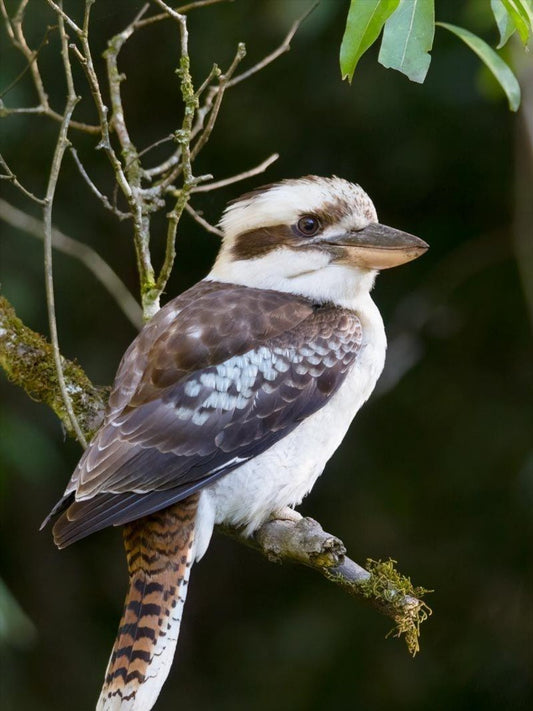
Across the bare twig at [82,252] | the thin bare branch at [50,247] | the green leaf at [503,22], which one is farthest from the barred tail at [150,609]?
the green leaf at [503,22]

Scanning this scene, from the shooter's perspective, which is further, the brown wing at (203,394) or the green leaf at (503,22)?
the brown wing at (203,394)

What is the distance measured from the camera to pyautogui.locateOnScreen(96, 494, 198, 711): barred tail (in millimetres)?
2582

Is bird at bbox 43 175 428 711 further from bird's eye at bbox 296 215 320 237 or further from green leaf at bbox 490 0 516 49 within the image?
green leaf at bbox 490 0 516 49

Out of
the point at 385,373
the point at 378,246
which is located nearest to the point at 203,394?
the point at 378,246

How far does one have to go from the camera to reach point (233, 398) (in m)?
2.81

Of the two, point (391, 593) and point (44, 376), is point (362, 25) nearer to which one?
point (391, 593)

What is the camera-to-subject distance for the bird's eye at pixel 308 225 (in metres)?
3.06

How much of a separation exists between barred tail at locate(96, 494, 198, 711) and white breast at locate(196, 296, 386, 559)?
0.30 feet

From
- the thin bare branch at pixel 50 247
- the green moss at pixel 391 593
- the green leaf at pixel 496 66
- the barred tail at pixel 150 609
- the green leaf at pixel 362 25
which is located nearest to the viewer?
the green leaf at pixel 362 25

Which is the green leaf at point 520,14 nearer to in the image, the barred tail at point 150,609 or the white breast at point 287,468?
the white breast at point 287,468

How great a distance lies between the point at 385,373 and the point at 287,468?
5.57 feet

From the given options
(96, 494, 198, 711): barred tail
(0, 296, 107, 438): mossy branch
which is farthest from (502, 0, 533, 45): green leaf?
(0, 296, 107, 438): mossy branch

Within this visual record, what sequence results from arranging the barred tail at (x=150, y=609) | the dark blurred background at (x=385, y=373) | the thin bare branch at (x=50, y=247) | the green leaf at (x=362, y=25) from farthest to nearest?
1. the dark blurred background at (x=385, y=373)
2. the thin bare branch at (x=50, y=247)
3. the barred tail at (x=150, y=609)
4. the green leaf at (x=362, y=25)

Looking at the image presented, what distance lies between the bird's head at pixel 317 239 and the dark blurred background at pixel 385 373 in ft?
4.64
